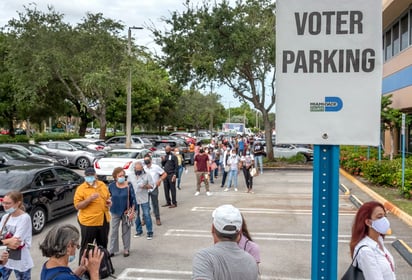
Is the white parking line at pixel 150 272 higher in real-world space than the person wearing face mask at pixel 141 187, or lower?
lower

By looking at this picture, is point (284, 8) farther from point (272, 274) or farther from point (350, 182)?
point (350, 182)

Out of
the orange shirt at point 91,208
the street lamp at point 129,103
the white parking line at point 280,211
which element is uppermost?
the street lamp at point 129,103

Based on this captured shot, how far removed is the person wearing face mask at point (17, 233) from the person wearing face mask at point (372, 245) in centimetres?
379

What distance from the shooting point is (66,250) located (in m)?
3.06

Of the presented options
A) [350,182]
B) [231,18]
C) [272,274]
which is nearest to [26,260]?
[272,274]

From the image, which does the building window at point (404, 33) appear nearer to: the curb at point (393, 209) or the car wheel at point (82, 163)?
the curb at point (393, 209)

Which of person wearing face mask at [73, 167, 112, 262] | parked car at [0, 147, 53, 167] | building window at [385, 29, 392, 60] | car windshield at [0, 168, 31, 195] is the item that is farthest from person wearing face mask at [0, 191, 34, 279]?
building window at [385, 29, 392, 60]

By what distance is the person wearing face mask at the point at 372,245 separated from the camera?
3.08 m

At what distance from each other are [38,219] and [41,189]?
73 cm

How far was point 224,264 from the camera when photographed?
8.55 feet

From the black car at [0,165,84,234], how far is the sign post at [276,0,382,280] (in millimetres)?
7615

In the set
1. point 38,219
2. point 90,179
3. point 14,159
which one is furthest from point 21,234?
point 14,159

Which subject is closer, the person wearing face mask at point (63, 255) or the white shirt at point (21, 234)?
the person wearing face mask at point (63, 255)

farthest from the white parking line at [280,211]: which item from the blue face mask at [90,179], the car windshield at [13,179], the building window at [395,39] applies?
the building window at [395,39]
